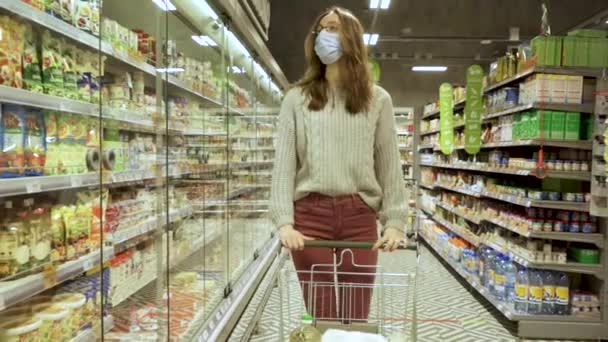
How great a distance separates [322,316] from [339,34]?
1.01m

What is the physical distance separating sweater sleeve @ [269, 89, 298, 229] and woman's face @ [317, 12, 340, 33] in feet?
0.83

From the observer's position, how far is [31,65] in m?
1.90

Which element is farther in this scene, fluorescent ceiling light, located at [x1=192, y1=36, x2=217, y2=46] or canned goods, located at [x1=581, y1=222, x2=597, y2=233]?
canned goods, located at [x1=581, y1=222, x2=597, y2=233]

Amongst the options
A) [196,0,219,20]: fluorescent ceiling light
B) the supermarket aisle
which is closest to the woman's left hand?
the supermarket aisle

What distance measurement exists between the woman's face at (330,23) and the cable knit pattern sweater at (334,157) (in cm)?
23

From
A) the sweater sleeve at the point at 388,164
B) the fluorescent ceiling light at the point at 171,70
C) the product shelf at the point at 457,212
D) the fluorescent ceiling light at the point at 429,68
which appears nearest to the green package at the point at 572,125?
the product shelf at the point at 457,212

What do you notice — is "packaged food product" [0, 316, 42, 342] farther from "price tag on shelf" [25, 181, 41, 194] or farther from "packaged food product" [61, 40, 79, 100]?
"packaged food product" [61, 40, 79, 100]

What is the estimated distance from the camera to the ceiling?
823cm

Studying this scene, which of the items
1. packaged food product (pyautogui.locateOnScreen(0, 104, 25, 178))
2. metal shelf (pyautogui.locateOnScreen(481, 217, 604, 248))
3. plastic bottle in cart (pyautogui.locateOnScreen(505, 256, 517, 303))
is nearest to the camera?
packaged food product (pyautogui.locateOnScreen(0, 104, 25, 178))

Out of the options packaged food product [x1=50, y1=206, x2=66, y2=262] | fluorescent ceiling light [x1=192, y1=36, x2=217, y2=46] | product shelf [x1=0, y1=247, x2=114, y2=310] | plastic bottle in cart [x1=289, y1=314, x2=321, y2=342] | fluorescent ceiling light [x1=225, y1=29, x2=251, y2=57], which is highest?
fluorescent ceiling light [x1=225, y1=29, x2=251, y2=57]

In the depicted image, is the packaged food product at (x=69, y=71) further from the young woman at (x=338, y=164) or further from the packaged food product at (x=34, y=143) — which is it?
the young woman at (x=338, y=164)

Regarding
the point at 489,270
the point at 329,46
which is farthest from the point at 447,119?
the point at 329,46

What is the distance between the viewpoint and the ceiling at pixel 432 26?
27.0 feet

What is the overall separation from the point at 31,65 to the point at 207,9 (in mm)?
Result: 1682
